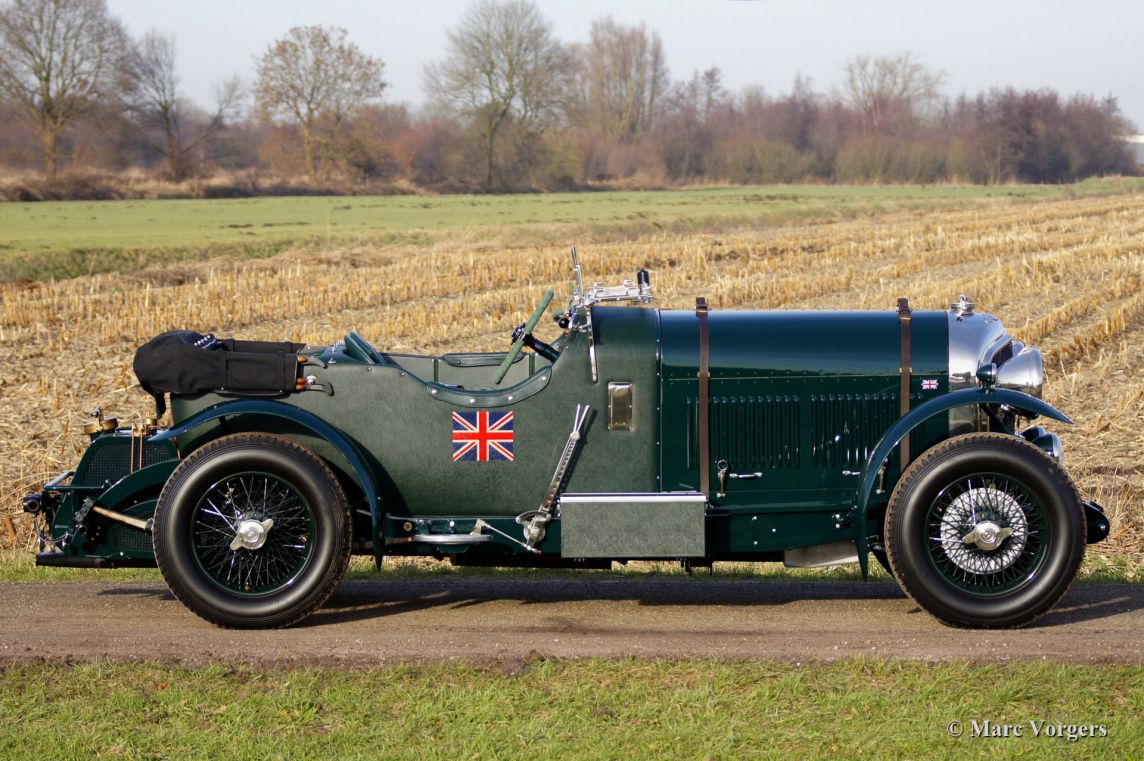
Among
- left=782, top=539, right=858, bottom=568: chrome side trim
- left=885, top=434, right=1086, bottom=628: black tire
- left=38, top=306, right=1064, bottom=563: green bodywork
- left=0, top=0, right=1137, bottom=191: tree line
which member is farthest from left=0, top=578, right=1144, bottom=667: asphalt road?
left=0, top=0, right=1137, bottom=191: tree line

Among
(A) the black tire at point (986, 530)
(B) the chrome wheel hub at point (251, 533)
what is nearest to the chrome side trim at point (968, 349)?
(A) the black tire at point (986, 530)

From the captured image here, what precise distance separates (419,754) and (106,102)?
6301 centimetres

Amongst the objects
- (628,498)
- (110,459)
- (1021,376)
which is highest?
(1021,376)

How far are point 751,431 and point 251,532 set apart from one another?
2.50 meters

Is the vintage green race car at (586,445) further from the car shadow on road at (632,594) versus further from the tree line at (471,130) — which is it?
the tree line at (471,130)

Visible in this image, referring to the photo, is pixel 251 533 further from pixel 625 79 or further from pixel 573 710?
pixel 625 79

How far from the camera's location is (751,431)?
20.6ft

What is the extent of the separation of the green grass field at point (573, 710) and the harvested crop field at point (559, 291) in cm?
368

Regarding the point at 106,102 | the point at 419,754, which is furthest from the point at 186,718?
the point at 106,102

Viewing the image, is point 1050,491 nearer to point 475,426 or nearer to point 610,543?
point 610,543

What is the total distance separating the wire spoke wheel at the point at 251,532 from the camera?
19.9ft

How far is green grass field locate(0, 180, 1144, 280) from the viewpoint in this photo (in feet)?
104

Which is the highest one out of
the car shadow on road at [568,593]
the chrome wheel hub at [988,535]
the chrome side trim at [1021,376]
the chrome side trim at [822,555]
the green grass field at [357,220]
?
the green grass field at [357,220]

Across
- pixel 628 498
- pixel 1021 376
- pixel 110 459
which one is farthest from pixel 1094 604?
pixel 110 459
